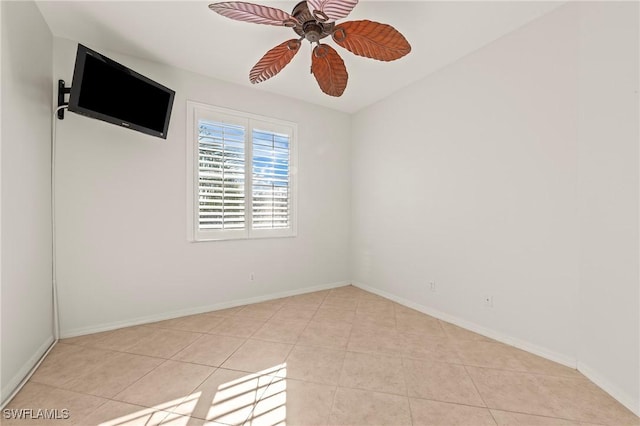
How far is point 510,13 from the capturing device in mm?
2213

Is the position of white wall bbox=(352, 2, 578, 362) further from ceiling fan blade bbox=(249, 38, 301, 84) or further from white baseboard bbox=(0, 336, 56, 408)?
white baseboard bbox=(0, 336, 56, 408)

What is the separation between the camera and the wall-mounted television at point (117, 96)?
85.1 inches

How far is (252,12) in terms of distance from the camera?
1.68 metres

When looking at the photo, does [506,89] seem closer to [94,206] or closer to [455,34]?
[455,34]

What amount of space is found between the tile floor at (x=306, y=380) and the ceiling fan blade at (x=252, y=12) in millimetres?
2368

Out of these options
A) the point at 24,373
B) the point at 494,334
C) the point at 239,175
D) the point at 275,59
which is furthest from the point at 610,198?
the point at 24,373

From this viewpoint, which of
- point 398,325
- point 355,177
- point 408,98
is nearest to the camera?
point 398,325

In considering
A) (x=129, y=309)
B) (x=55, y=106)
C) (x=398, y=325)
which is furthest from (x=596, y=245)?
(x=55, y=106)

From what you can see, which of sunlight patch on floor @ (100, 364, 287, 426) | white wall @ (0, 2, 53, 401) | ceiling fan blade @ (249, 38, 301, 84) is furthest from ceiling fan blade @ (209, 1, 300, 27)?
sunlight patch on floor @ (100, 364, 287, 426)

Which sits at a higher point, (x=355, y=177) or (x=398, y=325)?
(x=355, y=177)

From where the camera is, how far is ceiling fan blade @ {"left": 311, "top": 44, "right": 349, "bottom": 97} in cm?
200

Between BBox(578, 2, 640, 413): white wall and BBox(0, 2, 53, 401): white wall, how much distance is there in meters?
3.82

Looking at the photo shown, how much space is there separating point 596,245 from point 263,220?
3.18 metres

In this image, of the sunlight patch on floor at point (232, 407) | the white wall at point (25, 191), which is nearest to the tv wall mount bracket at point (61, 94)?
the white wall at point (25, 191)
